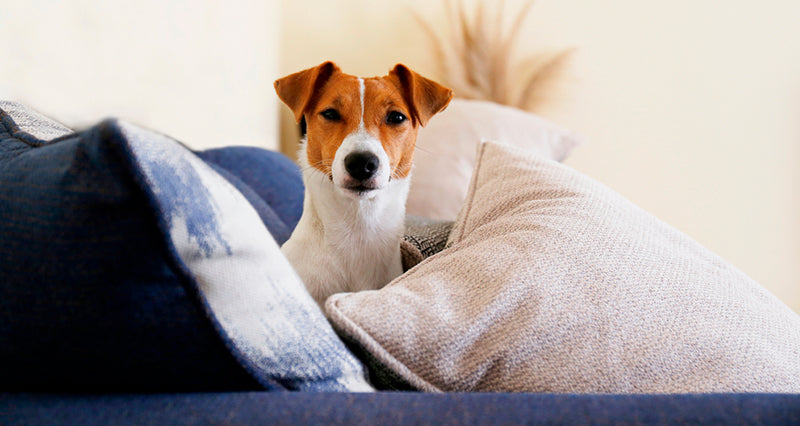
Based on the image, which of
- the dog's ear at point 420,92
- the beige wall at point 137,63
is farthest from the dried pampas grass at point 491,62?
the dog's ear at point 420,92

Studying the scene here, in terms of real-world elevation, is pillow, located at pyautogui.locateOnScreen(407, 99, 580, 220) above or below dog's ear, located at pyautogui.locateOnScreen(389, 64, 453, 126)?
below

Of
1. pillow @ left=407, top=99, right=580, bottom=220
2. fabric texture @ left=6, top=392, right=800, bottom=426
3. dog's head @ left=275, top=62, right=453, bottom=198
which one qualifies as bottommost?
pillow @ left=407, top=99, right=580, bottom=220

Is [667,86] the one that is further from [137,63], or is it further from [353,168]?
[137,63]

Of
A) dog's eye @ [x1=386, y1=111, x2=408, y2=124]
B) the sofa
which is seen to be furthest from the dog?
the sofa

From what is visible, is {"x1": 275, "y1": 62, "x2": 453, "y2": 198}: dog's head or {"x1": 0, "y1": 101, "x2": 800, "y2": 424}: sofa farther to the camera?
{"x1": 275, "y1": 62, "x2": 453, "y2": 198}: dog's head

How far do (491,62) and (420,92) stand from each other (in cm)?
184

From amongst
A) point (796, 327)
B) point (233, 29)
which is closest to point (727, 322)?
point (796, 327)

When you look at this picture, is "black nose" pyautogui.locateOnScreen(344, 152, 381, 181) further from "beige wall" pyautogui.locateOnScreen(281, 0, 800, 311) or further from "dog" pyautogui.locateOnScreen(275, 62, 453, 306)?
"beige wall" pyautogui.locateOnScreen(281, 0, 800, 311)

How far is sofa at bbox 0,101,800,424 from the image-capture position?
0.44 meters

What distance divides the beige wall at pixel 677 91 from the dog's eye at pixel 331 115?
1840 mm

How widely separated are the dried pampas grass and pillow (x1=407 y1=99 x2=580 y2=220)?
547mm

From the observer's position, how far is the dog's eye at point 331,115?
1.00 metres

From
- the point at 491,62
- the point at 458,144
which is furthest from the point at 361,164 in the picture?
the point at 491,62

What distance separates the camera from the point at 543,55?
284 cm
